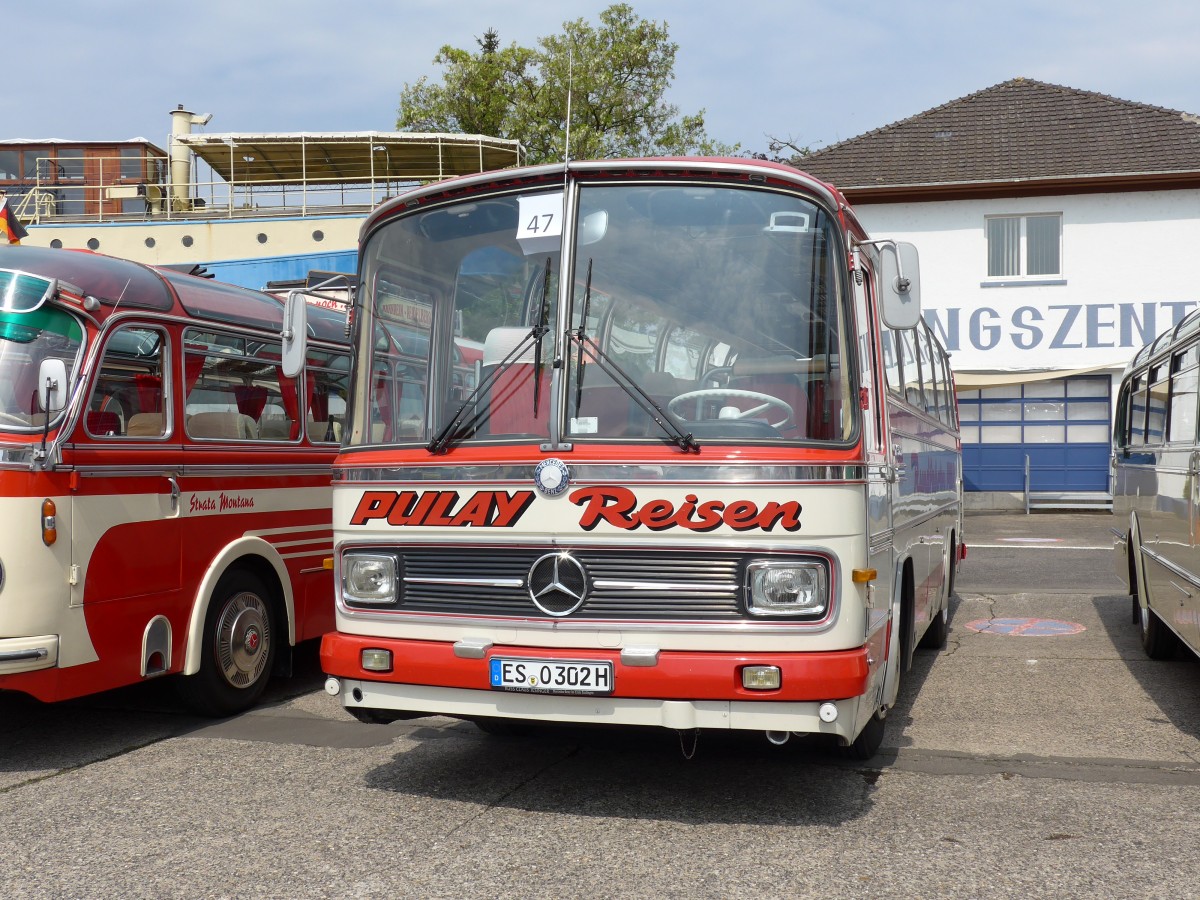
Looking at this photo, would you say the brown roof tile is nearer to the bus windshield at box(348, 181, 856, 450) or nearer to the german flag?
the german flag

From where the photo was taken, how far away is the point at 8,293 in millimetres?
5941

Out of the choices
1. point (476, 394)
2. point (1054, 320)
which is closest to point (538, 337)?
point (476, 394)

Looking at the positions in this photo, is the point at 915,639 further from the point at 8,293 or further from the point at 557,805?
the point at 8,293

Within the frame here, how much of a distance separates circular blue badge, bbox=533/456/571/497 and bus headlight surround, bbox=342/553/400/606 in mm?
793

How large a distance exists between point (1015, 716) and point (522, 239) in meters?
4.12

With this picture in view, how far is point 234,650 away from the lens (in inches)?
287

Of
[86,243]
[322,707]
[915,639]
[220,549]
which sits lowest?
[322,707]

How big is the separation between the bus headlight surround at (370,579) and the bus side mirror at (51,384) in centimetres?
166

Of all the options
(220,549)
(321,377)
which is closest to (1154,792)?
(220,549)

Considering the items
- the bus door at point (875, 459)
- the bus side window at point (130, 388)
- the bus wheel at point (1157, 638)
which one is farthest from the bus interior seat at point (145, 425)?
the bus wheel at point (1157, 638)

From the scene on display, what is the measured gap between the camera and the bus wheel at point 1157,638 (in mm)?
8547

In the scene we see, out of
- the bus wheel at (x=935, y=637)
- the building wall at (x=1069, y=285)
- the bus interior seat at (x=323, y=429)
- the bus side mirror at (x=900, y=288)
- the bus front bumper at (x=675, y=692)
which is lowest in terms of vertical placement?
the bus wheel at (x=935, y=637)

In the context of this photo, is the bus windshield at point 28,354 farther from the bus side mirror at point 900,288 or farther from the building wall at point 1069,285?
the building wall at point 1069,285

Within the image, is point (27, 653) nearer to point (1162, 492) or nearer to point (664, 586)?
point (664, 586)
